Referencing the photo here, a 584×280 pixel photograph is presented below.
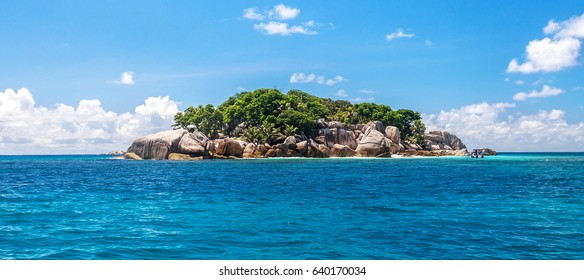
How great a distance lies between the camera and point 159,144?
287 ft

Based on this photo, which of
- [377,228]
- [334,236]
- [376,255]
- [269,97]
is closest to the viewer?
[376,255]

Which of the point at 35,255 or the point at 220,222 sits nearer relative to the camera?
the point at 35,255

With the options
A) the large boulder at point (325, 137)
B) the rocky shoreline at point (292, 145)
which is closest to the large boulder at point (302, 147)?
the rocky shoreline at point (292, 145)

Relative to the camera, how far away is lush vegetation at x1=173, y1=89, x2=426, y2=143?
93438mm

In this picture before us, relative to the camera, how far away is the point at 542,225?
16703mm

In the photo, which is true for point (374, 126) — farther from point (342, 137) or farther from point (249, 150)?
point (249, 150)

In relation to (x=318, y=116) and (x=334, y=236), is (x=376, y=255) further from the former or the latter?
(x=318, y=116)

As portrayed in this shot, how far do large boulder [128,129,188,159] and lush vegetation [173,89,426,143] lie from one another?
14.0m

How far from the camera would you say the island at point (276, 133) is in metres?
87.8

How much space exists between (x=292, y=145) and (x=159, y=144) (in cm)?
2682

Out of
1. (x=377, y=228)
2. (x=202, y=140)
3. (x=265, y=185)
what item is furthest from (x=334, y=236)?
(x=202, y=140)

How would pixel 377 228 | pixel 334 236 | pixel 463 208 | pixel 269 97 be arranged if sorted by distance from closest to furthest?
pixel 334 236, pixel 377 228, pixel 463 208, pixel 269 97

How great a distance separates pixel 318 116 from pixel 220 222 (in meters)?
88.0

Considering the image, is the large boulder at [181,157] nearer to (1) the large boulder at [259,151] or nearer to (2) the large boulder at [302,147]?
(1) the large boulder at [259,151]
